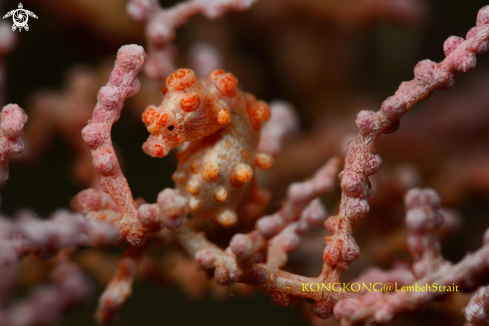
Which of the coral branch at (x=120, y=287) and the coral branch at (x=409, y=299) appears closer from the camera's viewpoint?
the coral branch at (x=409, y=299)

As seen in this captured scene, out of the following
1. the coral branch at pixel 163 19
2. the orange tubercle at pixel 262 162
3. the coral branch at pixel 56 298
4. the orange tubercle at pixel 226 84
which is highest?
the coral branch at pixel 163 19

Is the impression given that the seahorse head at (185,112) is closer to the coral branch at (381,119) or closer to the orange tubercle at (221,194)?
the orange tubercle at (221,194)

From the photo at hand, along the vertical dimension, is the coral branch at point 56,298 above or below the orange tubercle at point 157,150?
below

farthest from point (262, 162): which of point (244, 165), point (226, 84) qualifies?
point (226, 84)

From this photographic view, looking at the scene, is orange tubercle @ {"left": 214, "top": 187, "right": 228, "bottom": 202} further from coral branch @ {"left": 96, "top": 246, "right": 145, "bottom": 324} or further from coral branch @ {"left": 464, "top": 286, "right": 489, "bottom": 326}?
coral branch @ {"left": 464, "top": 286, "right": 489, "bottom": 326}

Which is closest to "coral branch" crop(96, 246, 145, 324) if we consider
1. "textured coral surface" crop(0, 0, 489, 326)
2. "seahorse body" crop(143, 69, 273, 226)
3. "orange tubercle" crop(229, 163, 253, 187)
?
"textured coral surface" crop(0, 0, 489, 326)

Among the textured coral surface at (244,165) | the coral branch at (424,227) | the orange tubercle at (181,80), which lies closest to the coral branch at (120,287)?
the textured coral surface at (244,165)

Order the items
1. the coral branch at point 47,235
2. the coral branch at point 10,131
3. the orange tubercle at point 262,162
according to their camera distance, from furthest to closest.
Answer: the orange tubercle at point 262,162 → the coral branch at point 10,131 → the coral branch at point 47,235

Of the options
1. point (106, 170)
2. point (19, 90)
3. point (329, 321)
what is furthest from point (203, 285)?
point (19, 90)
